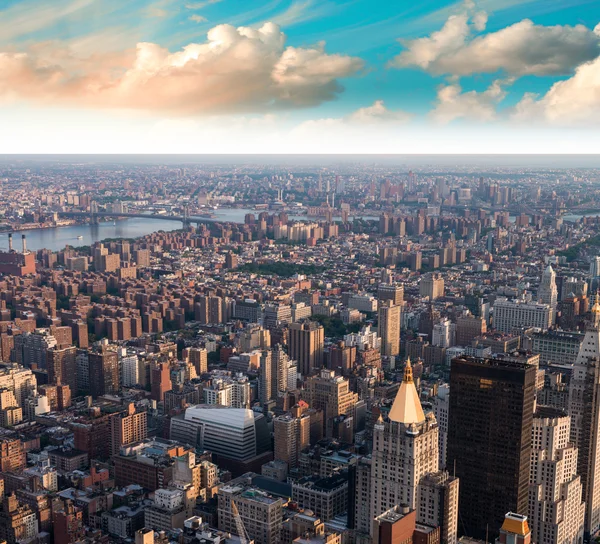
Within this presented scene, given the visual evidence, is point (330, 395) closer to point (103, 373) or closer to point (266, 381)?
point (266, 381)

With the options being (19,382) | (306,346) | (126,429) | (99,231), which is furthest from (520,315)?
(99,231)

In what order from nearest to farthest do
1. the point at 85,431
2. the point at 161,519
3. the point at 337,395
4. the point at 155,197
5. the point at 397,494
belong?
1. the point at 397,494
2. the point at 161,519
3. the point at 85,431
4. the point at 337,395
5. the point at 155,197

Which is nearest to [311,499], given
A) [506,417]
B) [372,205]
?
[506,417]

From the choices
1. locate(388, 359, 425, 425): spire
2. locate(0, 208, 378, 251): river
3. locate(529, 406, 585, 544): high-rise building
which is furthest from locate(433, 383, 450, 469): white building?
locate(0, 208, 378, 251): river

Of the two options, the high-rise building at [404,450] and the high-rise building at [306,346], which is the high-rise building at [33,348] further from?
the high-rise building at [404,450]

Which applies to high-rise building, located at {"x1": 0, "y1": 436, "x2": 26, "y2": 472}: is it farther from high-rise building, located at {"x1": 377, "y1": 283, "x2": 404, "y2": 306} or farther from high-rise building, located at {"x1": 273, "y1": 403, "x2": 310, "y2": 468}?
high-rise building, located at {"x1": 377, "y1": 283, "x2": 404, "y2": 306}

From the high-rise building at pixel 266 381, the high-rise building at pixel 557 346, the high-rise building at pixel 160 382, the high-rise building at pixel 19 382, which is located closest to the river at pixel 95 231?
the high-rise building at pixel 19 382

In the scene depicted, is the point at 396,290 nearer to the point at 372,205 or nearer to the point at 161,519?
the point at 161,519
